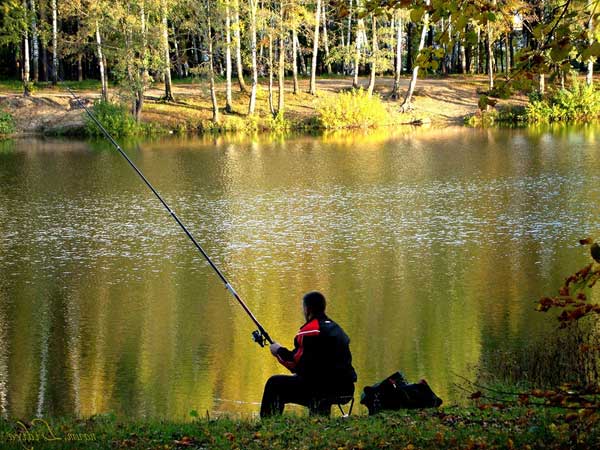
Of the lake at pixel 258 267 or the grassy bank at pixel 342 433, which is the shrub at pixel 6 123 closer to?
the lake at pixel 258 267

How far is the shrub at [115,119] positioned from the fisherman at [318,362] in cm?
3808

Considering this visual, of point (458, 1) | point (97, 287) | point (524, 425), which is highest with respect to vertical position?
point (458, 1)

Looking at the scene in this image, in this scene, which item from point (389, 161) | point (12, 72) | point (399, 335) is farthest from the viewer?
point (12, 72)

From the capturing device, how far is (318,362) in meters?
7.48

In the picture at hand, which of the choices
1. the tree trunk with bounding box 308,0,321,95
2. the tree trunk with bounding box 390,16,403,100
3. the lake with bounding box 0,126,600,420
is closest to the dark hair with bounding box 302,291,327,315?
the lake with bounding box 0,126,600,420

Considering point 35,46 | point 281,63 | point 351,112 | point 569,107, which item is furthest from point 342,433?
point 35,46

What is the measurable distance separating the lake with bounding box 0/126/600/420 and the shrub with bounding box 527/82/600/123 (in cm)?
1567

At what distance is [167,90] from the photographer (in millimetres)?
49312

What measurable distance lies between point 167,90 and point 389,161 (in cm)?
2084

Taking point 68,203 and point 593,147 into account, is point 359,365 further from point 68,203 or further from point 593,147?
point 593,147

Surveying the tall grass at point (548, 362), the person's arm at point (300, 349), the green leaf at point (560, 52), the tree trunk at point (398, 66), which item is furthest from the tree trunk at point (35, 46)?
the green leaf at point (560, 52)

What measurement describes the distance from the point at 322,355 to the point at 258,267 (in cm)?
910

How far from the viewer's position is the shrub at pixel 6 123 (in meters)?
45.2

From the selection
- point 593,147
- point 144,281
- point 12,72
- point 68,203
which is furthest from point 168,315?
point 12,72
